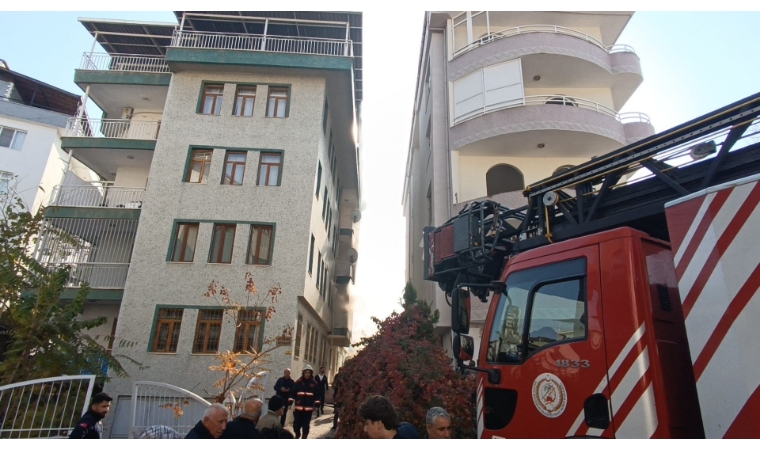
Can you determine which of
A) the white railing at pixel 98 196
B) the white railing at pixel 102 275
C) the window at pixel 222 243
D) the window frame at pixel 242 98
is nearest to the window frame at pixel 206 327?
the window at pixel 222 243

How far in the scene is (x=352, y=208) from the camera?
28.5 meters

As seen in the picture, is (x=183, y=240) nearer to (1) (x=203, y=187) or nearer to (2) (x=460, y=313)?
(1) (x=203, y=187)

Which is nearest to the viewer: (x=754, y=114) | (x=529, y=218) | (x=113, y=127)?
(x=754, y=114)

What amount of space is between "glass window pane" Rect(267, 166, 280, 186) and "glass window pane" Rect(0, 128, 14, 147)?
71.6ft

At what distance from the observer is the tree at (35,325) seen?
8.23 m

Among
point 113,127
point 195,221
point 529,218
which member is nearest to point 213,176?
point 195,221

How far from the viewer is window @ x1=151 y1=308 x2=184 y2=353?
1268cm

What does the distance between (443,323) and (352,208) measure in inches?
648

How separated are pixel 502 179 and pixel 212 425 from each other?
1328cm

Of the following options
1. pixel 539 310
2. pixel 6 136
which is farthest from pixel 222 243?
pixel 6 136

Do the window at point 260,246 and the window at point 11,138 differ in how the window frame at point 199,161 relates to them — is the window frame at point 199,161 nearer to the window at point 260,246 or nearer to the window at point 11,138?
the window at point 260,246

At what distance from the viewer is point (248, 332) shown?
12.7m

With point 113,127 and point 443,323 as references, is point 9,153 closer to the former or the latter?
point 113,127

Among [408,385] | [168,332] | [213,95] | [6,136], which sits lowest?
[408,385]
